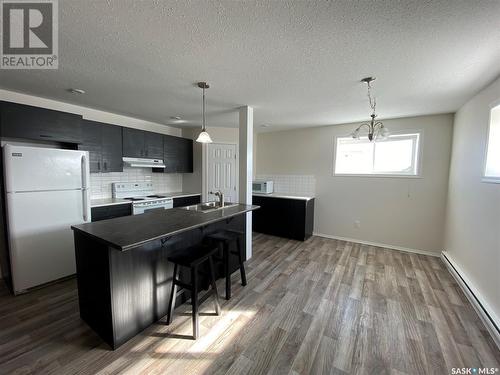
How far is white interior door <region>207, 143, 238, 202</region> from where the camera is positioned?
4.66 meters

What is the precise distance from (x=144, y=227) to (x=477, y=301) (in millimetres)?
3358

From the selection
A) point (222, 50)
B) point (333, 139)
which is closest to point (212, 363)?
point (222, 50)

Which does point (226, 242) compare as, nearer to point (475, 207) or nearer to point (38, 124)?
point (38, 124)

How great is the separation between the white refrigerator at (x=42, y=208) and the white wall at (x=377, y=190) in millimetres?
3873

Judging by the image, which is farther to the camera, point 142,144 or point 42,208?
point 142,144

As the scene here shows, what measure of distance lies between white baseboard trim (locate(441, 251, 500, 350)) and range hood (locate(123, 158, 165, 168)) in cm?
482

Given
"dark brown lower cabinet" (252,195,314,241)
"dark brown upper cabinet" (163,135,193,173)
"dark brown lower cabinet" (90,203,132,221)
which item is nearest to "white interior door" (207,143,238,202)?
"dark brown upper cabinet" (163,135,193,173)

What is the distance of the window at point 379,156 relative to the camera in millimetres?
3742

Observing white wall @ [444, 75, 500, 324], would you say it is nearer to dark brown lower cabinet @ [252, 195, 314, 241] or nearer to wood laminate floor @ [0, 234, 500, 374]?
wood laminate floor @ [0, 234, 500, 374]

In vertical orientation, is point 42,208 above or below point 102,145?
below

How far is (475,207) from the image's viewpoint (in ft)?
7.90

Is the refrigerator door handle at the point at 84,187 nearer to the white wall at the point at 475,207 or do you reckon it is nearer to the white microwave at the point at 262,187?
the white microwave at the point at 262,187

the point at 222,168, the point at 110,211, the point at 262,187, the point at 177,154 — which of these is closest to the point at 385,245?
the point at 262,187

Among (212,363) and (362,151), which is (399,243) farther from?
(212,363)
